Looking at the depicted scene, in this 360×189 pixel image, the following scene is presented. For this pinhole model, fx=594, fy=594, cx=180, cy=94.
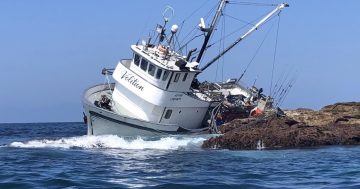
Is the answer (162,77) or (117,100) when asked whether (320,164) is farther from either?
(117,100)

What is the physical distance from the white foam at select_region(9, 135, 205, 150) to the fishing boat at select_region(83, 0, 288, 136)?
1007mm

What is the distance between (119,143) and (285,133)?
7.67m

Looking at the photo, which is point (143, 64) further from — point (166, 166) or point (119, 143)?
point (166, 166)

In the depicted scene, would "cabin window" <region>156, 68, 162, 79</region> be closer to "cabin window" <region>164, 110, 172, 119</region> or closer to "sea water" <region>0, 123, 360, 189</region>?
"cabin window" <region>164, 110, 172, 119</region>

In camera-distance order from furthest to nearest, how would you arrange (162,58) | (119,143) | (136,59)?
(136,59) → (162,58) → (119,143)

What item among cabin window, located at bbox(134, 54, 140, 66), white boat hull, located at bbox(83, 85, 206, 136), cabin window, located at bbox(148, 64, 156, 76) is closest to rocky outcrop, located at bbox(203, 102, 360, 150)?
white boat hull, located at bbox(83, 85, 206, 136)

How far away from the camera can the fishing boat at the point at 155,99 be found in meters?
30.0

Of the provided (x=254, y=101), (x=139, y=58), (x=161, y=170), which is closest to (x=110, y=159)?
(x=161, y=170)

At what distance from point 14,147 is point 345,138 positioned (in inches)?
604

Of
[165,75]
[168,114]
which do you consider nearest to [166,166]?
[165,75]

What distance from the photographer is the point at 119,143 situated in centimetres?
2764

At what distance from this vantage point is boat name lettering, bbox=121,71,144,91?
31616 millimetres

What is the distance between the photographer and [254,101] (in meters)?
38.8

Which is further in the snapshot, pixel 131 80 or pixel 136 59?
pixel 136 59
